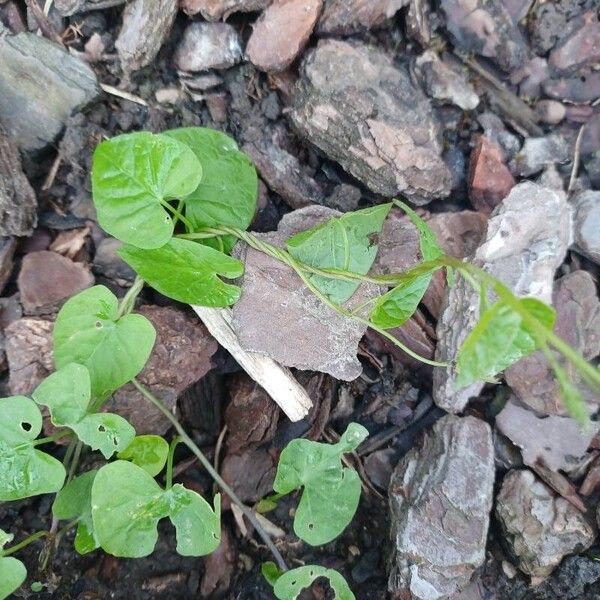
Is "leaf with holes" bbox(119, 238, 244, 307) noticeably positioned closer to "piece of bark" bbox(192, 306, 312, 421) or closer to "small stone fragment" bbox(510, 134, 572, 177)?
"piece of bark" bbox(192, 306, 312, 421)

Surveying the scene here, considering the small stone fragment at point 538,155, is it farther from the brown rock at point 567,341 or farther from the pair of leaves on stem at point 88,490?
the pair of leaves on stem at point 88,490

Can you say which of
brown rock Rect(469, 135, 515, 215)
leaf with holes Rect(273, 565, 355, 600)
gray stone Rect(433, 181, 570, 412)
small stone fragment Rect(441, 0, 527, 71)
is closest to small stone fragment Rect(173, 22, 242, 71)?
small stone fragment Rect(441, 0, 527, 71)

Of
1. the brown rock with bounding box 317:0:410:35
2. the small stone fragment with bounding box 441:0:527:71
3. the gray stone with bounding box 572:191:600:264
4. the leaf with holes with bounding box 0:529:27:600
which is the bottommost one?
the leaf with holes with bounding box 0:529:27:600

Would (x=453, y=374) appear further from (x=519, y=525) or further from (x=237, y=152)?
(x=237, y=152)

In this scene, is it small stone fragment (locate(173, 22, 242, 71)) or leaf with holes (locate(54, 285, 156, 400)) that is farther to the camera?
small stone fragment (locate(173, 22, 242, 71))

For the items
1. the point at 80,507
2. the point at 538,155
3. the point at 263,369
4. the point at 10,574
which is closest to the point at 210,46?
the point at 263,369

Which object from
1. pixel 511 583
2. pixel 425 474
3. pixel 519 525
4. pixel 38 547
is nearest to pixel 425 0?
pixel 425 474
